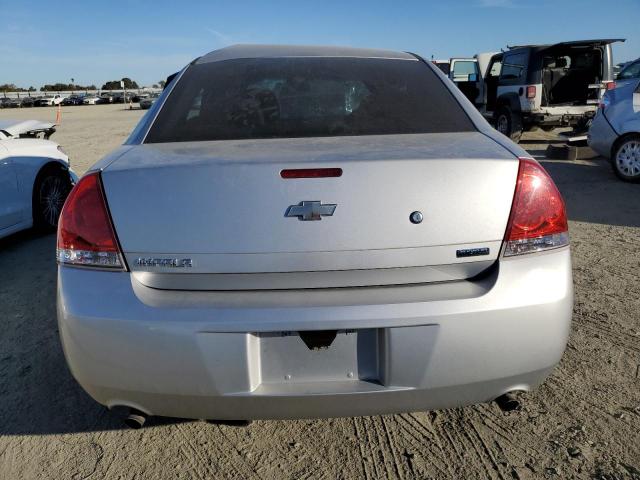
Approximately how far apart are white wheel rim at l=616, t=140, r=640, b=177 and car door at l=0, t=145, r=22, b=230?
7604 millimetres

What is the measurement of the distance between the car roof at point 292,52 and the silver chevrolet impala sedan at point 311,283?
1141 millimetres

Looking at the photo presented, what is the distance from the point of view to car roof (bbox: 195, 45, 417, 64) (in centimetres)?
274

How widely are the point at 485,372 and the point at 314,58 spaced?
1.78 m

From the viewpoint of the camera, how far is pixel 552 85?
1214 cm

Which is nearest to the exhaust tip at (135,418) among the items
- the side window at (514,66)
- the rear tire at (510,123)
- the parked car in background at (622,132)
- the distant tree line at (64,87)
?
the parked car in background at (622,132)

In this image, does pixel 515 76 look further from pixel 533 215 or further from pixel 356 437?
pixel 356 437

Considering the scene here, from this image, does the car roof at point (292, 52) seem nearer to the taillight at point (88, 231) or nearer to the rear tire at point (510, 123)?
the taillight at point (88, 231)

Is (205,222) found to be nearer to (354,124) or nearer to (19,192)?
(354,124)

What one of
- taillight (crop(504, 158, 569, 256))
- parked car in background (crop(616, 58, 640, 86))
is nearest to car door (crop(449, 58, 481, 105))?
parked car in background (crop(616, 58, 640, 86))

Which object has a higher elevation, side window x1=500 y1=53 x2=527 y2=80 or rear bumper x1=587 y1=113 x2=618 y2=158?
side window x1=500 y1=53 x2=527 y2=80

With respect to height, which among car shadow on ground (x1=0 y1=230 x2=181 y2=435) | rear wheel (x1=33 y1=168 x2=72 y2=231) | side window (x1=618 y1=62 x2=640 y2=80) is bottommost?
car shadow on ground (x1=0 y1=230 x2=181 y2=435)

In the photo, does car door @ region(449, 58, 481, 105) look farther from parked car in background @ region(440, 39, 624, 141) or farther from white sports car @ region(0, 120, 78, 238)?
white sports car @ region(0, 120, 78, 238)

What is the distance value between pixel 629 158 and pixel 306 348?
7291mm

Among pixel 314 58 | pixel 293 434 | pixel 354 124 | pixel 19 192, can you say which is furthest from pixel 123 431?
pixel 19 192
